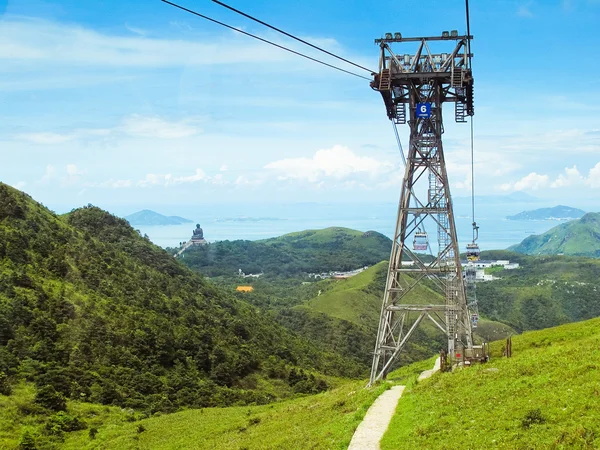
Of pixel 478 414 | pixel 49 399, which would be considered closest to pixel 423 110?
pixel 478 414

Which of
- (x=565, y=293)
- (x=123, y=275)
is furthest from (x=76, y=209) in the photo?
(x=565, y=293)

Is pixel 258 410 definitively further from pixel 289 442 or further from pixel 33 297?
pixel 33 297

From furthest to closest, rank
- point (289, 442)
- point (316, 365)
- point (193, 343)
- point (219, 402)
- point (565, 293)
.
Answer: point (565, 293)
point (316, 365)
point (193, 343)
point (219, 402)
point (289, 442)

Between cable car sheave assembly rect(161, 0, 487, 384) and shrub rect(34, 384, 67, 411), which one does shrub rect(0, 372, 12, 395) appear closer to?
shrub rect(34, 384, 67, 411)

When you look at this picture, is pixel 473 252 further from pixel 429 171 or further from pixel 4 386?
pixel 4 386

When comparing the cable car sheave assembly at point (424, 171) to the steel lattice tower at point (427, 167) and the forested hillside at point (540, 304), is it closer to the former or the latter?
the steel lattice tower at point (427, 167)

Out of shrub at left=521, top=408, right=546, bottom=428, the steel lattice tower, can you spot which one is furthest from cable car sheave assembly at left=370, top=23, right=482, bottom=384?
shrub at left=521, top=408, right=546, bottom=428
